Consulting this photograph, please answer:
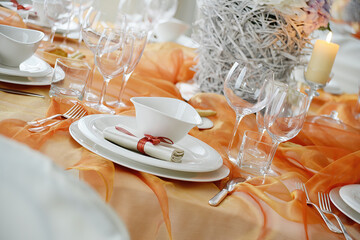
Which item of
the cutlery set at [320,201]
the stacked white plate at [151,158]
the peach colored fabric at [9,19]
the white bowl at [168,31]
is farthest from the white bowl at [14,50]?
the white bowl at [168,31]

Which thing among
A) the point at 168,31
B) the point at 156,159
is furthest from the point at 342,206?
the point at 168,31

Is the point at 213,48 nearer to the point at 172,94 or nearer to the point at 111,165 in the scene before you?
the point at 172,94

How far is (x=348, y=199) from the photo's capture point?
2.44 ft

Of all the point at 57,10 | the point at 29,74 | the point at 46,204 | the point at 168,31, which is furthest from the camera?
the point at 168,31

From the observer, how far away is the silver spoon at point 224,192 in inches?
26.8

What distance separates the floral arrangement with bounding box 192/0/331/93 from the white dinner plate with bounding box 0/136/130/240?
2.99 feet

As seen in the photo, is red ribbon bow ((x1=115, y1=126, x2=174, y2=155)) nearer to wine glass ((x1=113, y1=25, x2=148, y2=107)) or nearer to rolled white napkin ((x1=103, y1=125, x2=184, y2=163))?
rolled white napkin ((x1=103, y1=125, x2=184, y2=163))

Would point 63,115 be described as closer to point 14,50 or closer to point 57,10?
point 14,50

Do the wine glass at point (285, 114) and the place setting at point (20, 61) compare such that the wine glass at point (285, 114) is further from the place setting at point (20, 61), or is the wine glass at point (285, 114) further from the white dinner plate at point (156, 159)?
the place setting at point (20, 61)

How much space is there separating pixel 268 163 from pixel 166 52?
0.79 m

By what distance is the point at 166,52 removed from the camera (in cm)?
154

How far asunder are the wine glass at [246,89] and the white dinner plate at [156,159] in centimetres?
10

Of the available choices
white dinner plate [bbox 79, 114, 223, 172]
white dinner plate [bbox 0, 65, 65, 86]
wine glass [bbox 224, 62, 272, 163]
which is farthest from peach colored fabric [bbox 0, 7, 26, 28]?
wine glass [bbox 224, 62, 272, 163]

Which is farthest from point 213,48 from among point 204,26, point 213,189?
point 213,189
